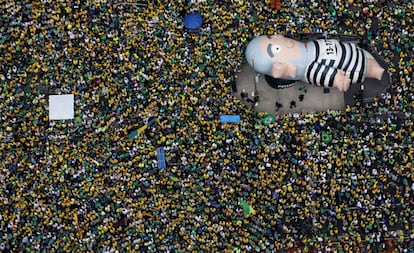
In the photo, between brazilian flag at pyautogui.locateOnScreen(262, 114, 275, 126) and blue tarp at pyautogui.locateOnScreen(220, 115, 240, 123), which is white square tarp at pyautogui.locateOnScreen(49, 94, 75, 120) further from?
brazilian flag at pyautogui.locateOnScreen(262, 114, 275, 126)

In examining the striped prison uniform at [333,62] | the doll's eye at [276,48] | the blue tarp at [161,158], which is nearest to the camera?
the doll's eye at [276,48]

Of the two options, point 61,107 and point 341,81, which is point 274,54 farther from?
point 61,107

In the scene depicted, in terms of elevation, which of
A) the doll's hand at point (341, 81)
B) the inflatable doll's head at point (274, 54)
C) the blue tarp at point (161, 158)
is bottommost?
the blue tarp at point (161, 158)

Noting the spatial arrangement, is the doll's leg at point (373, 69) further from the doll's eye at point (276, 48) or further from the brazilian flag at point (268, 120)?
the brazilian flag at point (268, 120)

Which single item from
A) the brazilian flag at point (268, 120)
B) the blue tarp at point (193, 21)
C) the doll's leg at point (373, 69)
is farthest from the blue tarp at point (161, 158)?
the doll's leg at point (373, 69)

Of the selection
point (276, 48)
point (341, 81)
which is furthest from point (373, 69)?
point (276, 48)

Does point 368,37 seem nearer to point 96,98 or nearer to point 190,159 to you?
point 190,159
